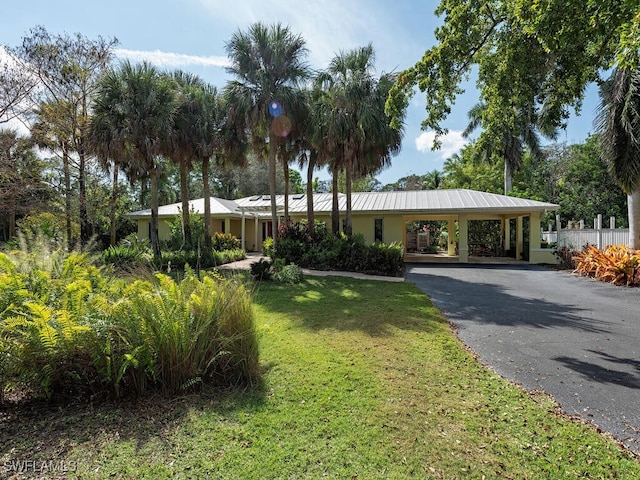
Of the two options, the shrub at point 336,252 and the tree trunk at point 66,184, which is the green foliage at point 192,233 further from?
the tree trunk at point 66,184

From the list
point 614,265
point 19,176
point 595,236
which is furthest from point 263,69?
point 595,236

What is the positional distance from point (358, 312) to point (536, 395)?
3.85 metres

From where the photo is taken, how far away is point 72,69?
15070 mm

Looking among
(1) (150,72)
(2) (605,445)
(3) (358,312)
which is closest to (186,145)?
(1) (150,72)

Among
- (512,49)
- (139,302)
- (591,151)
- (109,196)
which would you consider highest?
(591,151)

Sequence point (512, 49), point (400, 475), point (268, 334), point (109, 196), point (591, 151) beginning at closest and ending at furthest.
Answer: point (400, 475), point (268, 334), point (512, 49), point (109, 196), point (591, 151)

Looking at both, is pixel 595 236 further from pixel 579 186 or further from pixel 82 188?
pixel 82 188

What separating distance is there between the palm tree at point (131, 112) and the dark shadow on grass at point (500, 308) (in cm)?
1215

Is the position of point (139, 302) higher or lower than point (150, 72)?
lower

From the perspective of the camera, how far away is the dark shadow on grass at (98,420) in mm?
2553

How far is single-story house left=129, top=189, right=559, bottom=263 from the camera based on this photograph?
55.3 feet

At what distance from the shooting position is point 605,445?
2748 mm

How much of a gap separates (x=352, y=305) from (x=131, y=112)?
12.0 meters

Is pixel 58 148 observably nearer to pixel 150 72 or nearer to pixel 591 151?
pixel 150 72
